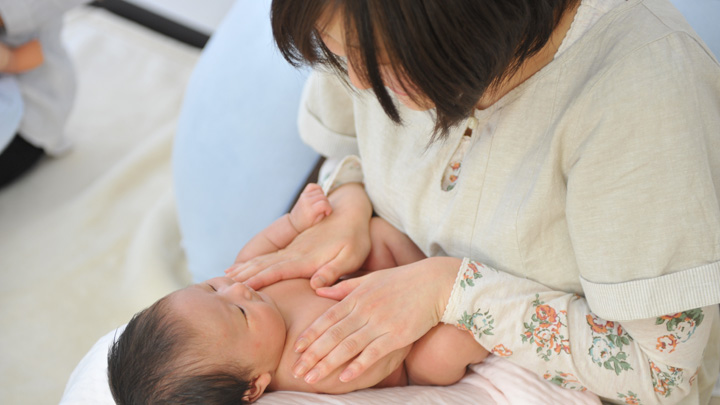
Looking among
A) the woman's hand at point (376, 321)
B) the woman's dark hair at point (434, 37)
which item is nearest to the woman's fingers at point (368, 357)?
the woman's hand at point (376, 321)

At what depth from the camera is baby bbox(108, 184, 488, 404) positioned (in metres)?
0.83

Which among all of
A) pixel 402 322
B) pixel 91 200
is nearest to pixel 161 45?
pixel 91 200

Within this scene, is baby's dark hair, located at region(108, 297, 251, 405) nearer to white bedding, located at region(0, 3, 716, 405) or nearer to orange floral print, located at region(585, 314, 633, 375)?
white bedding, located at region(0, 3, 716, 405)

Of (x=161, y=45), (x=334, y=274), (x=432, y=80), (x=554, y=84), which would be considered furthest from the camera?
(x=161, y=45)

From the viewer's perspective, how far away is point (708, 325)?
774 mm

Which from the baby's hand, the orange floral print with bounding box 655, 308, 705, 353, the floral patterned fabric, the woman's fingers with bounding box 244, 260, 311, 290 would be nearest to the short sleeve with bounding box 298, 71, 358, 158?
the woman's fingers with bounding box 244, 260, 311, 290

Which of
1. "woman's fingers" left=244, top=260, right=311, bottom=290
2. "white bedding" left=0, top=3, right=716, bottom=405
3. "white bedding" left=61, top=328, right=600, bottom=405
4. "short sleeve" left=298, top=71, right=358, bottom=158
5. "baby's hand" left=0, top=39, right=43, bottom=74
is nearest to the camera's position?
"white bedding" left=61, top=328, right=600, bottom=405

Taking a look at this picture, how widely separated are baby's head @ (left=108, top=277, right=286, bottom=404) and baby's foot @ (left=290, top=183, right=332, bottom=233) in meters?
0.19

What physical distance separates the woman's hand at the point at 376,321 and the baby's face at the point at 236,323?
5 centimetres

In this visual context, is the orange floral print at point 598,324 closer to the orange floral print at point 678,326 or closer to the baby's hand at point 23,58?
the orange floral print at point 678,326

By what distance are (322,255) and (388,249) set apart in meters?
0.12

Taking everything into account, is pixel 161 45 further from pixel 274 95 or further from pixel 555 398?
pixel 555 398

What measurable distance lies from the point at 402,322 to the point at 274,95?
0.66 metres

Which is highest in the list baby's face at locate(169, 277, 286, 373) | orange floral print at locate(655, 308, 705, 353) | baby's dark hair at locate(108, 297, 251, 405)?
orange floral print at locate(655, 308, 705, 353)
